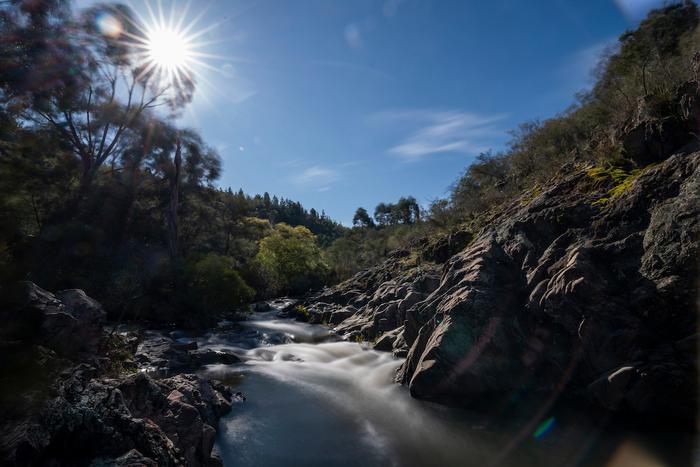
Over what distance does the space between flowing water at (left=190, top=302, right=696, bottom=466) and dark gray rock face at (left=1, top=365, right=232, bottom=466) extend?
64.7 inches

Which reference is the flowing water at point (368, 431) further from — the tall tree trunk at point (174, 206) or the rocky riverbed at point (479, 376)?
the tall tree trunk at point (174, 206)

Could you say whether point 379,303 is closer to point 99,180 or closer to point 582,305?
point 582,305

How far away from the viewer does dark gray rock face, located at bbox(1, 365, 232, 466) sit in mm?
3381

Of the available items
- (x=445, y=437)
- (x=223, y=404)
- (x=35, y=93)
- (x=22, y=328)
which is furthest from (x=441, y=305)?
(x=35, y=93)

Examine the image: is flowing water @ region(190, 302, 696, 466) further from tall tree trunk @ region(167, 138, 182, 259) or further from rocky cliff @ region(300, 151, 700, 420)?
tall tree trunk @ region(167, 138, 182, 259)

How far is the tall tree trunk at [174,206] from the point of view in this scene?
103 ft

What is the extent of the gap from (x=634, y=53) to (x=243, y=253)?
146 feet

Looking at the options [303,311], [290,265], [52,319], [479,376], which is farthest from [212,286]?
[290,265]

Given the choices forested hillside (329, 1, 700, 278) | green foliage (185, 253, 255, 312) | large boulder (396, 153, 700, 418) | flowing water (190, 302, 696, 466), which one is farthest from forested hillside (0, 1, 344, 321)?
forested hillside (329, 1, 700, 278)

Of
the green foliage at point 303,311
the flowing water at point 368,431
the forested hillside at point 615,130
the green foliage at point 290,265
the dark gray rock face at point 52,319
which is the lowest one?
the flowing water at point 368,431

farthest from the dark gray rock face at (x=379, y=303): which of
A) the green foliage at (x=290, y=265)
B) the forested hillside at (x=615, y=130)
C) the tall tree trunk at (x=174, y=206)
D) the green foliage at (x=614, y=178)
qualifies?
the green foliage at (x=290, y=265)

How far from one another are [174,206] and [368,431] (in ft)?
102

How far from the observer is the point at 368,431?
863cm

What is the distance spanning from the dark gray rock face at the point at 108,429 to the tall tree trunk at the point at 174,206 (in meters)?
26.2
